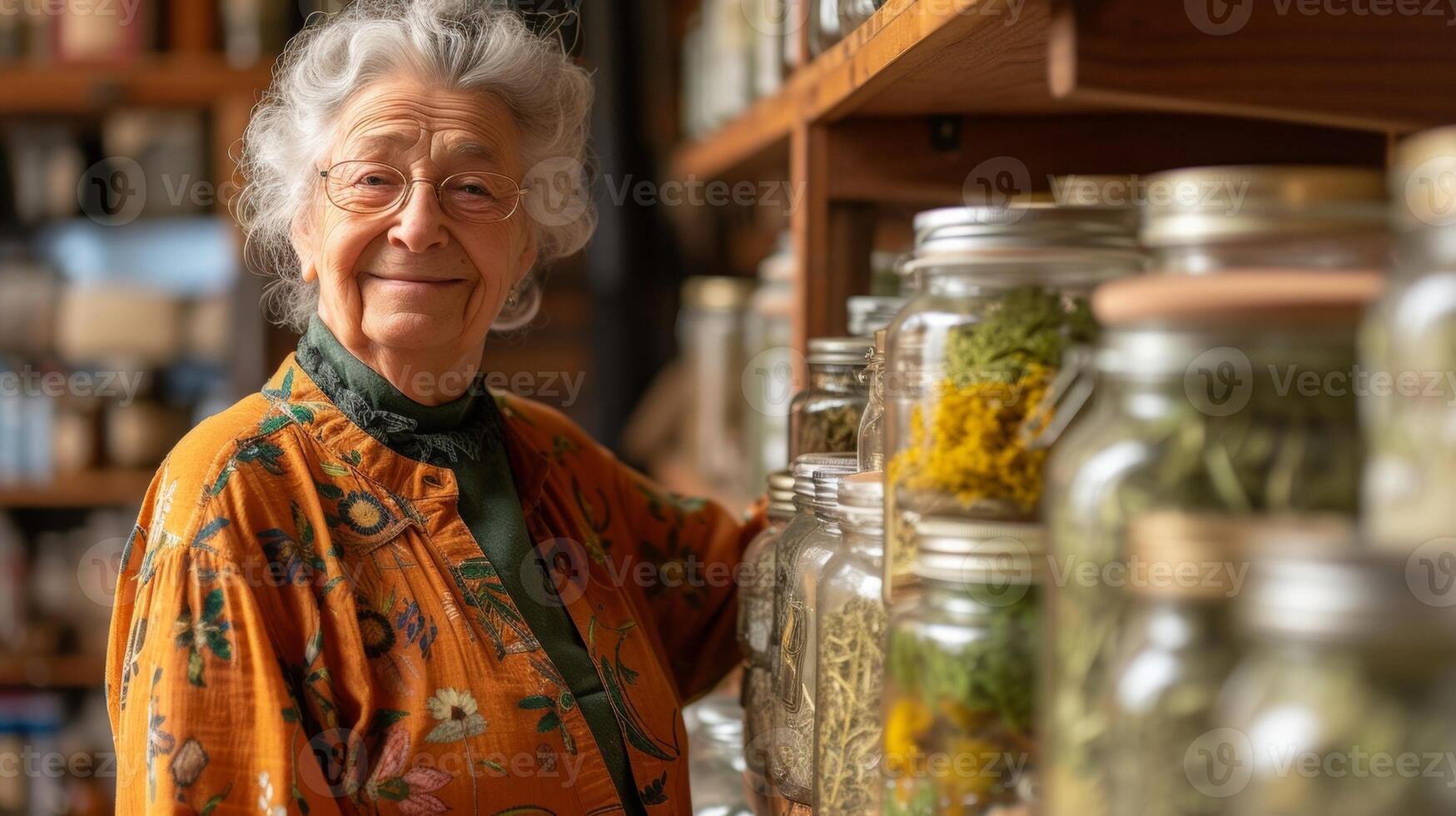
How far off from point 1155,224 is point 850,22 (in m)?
0.71

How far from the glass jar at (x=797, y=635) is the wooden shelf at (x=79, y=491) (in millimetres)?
2279

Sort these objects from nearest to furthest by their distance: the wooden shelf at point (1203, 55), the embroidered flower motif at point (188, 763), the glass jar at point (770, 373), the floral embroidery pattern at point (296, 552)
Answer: the wooden shelf at point (1203, 55)
the embroidered flower motif at point (188, 763)
the floral embroidery pattern at point (296, 552)
the glass jar at point (770, 373)

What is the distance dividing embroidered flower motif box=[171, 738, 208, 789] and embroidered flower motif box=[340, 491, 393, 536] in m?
0.22

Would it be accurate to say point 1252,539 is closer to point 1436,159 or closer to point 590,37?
point 1436,159

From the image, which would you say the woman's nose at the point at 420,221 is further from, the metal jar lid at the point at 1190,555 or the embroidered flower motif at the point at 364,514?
the metal jar lid at the point at 1190,555

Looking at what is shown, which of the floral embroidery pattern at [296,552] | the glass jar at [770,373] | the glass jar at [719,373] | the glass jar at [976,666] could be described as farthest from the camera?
the glass jar at [719,373]

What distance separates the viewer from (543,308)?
3258mm

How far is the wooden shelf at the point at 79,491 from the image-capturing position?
285cm

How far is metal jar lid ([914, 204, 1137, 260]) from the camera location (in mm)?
597

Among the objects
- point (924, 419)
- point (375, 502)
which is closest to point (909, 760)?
point (924, 419)

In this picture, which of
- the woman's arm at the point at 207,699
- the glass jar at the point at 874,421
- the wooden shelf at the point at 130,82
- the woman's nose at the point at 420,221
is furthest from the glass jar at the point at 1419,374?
the wooden shelf at the point at 130,82

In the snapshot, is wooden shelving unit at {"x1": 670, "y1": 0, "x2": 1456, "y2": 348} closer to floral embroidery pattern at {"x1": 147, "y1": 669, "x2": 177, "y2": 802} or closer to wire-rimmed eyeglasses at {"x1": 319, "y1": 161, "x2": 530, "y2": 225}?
wire-rimmed eyeglasses at {"x1": 319, "y1": 161, "x2": 530, "y2": 225}

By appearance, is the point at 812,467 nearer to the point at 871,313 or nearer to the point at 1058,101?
the point at 871,313

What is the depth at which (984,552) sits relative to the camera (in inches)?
23.0
